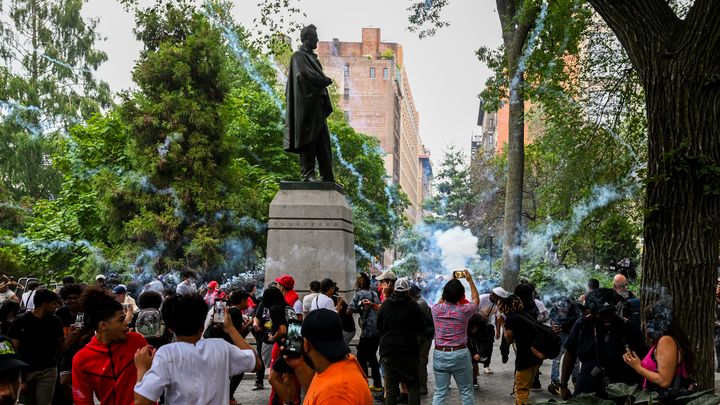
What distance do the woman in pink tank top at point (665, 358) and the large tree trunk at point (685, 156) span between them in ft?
4.98

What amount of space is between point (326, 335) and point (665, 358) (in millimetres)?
2824

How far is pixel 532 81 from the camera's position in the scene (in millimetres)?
20656

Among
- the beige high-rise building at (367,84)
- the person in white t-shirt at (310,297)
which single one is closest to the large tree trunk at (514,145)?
the person in white t-shirt at (310,297)

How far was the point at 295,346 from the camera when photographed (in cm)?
390

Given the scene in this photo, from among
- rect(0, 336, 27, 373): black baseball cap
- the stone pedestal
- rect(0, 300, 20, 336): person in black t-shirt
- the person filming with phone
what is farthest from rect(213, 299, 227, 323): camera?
the stone pedestal

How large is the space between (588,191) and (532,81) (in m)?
6.15

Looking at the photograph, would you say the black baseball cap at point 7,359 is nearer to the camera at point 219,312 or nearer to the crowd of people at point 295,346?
the crowd of people at point 295,346

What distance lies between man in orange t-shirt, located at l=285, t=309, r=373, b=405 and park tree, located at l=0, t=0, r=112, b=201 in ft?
123

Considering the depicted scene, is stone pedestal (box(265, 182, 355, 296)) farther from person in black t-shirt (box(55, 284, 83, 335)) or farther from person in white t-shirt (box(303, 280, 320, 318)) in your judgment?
person in black t-shirt (box(55, 284, 83, 335))

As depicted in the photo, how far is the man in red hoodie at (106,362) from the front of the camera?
16.3 ft

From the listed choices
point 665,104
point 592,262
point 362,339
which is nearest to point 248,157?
point 592,262

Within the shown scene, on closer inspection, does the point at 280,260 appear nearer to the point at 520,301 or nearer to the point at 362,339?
the point at 362,339

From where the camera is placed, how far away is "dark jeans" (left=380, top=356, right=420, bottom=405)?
865 cm

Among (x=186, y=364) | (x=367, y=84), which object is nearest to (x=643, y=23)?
(x=186, y=364)
